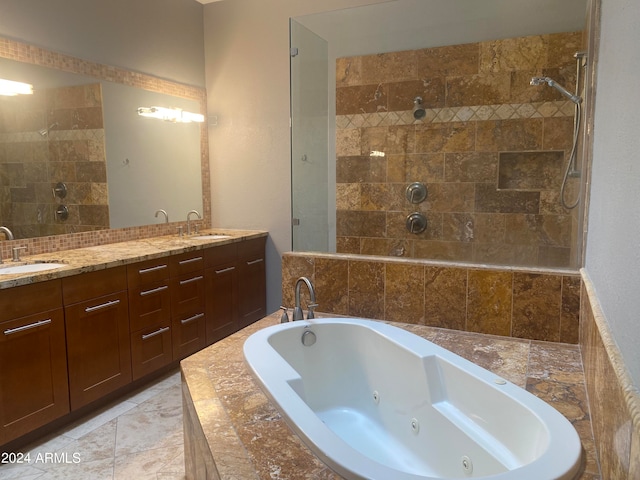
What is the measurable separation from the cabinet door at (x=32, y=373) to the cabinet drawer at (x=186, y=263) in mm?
865

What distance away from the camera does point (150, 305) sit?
2943mm

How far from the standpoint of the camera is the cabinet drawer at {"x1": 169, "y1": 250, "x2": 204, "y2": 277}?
10.3 ft

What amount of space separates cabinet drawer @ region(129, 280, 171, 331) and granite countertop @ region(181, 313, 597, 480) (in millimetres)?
922

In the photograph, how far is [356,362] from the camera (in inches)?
91.4

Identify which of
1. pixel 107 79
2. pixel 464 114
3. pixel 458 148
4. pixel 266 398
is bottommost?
pixel 266 398

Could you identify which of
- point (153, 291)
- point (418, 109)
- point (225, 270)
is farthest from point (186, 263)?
point (418, 109)

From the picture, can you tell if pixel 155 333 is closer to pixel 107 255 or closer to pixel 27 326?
pixel 107 255

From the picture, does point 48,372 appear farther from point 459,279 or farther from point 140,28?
point 140,28

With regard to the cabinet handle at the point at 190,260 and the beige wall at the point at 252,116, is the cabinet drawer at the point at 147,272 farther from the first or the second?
the beige wall at the point at 252,116

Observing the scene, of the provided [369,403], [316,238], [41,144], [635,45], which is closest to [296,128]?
[316,238]

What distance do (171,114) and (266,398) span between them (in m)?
3.07

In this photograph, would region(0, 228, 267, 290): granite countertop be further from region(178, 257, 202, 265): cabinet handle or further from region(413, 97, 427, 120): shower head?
region(413, 97, 427, 120): shower head

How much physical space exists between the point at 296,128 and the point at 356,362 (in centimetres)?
190

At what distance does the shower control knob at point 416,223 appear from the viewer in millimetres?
3585
